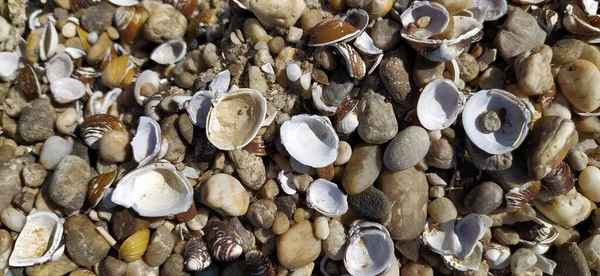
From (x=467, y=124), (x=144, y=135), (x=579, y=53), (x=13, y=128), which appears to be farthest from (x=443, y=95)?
(x=13, y=128)

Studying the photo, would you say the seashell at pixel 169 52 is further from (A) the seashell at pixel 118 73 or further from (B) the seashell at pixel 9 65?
(B) the seashell at pixel 9 65

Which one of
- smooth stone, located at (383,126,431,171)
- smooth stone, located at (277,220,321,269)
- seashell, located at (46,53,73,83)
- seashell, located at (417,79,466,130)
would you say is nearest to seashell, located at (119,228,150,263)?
A: smooth stone, located at (277,220,321,269)

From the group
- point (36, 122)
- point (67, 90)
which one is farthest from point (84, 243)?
point (67, 90)

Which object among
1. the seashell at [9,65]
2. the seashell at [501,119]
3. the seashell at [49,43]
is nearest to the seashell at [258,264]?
the seashell at [501,119]

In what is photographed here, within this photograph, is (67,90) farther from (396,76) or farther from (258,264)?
(396,76)

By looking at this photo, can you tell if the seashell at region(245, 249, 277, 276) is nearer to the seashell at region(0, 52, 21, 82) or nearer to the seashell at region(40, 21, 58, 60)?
the seashell at region(40, 21, 58, 60)

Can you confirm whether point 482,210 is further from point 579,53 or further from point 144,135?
point 144,135
